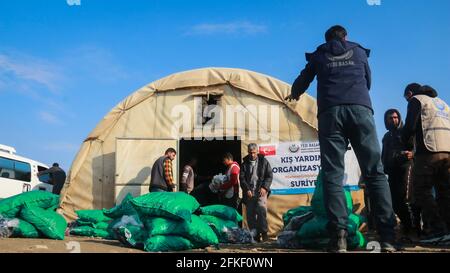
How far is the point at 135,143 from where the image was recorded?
8.88 metres

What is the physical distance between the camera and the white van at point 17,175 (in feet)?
48.5

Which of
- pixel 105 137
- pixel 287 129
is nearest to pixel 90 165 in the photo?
pixel 105 137

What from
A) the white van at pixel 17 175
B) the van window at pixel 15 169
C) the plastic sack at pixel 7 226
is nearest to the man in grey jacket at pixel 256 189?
the plastic sack at pixel 7 226

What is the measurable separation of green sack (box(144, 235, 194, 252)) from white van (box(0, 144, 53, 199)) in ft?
40.6

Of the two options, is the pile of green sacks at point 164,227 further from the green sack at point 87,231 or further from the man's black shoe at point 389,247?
the green sack at point 87,231

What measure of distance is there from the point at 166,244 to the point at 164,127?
213 inches

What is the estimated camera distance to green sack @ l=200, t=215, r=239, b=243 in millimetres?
5568

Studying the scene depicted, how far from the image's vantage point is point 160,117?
924 cm

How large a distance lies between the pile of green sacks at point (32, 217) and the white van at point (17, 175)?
423 inches

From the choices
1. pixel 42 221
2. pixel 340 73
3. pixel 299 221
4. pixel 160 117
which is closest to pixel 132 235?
pixel 42 221

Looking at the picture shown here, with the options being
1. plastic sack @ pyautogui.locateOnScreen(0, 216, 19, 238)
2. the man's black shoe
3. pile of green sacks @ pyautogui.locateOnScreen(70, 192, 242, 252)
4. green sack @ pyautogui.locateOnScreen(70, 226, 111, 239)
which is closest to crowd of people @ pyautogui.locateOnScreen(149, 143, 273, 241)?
green sack @ pyautogui.locateOnScreen(70, 226, 111, 239)

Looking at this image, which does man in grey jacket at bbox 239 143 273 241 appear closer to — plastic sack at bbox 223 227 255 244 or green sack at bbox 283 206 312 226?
plastic sack at bbox 223 227 255 244
